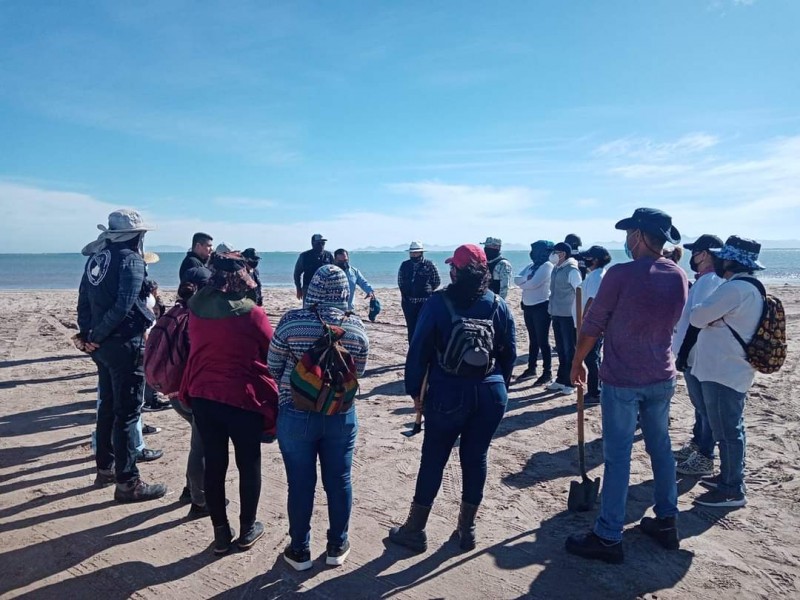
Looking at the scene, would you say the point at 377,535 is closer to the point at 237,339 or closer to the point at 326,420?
the point at 326,420

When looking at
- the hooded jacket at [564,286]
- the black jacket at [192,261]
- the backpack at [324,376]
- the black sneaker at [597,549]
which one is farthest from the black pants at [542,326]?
the backpack at [324,376]

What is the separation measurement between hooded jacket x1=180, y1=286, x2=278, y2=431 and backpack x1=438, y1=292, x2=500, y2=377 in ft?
3.84

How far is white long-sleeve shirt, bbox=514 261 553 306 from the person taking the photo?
7770 mm

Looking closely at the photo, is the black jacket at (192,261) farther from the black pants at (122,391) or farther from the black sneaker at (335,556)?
the black sneaker at (335,556)

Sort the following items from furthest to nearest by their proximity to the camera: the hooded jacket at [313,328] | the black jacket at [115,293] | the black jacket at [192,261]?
the black jacket at [192,261]
the black jacket at [115,293]
the hooded jacket at [313,328]

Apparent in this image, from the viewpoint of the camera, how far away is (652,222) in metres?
3.36

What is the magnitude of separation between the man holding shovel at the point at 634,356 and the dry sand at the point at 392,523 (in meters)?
0.33

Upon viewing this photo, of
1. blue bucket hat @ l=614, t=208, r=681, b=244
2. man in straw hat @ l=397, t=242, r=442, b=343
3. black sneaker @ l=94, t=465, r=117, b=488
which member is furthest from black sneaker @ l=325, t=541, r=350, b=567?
man in straw hat @ l=397, t=242, r=442, b=343

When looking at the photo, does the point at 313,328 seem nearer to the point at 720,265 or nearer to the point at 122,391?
the point at 122,391

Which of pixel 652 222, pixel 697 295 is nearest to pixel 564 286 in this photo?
pixel 697 295

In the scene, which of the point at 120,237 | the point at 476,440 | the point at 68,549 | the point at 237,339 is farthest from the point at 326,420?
the point at 120,237

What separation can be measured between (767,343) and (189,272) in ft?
14.4

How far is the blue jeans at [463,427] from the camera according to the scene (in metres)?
3.27

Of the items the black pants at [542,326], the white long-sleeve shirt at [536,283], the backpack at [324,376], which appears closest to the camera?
the backpack at [324,376]
